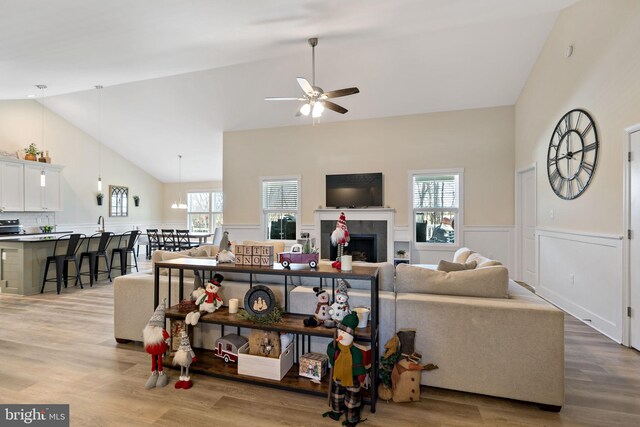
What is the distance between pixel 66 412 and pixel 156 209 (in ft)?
31.8

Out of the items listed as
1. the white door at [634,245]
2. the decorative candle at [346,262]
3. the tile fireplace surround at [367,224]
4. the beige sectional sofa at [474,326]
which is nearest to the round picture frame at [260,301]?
the beige sectional sofa at [474,326]

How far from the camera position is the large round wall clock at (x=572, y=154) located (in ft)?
11.9

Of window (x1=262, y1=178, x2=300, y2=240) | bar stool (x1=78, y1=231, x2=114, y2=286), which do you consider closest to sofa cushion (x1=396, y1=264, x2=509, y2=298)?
window (x1=262, y1=178, x2=300, y2=240)

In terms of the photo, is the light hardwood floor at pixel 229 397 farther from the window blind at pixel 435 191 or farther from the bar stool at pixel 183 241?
the bar stool at pixel 183 241

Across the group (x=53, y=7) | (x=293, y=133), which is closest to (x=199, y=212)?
(x=293, y=133)

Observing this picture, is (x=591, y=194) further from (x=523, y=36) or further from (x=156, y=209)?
(x=156, y=209)

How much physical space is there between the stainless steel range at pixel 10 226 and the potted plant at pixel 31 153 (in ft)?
4.57

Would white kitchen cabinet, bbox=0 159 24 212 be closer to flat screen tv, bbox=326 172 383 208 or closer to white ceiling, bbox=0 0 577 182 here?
white ceiling, bbox=0 0 577 182

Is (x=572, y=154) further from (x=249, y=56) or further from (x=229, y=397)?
(x=229, y=397)

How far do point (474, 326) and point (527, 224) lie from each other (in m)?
4.15

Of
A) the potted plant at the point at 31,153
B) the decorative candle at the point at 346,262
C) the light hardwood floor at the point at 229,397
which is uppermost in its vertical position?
the potted plant at the point at 31,153

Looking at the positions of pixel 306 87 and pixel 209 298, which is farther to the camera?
pixel 306 87

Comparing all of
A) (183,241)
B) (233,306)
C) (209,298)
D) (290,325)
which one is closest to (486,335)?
(290,325)

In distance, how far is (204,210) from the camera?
10.6 m
